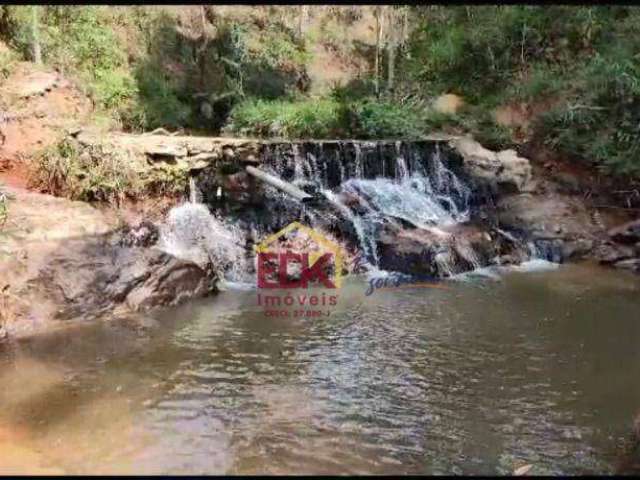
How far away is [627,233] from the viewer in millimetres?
10500

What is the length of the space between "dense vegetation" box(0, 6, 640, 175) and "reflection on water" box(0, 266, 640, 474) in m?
6.38

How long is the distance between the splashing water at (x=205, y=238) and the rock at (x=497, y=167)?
4.92m

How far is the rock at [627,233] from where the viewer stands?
10406 mm

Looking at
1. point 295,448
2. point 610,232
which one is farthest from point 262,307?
point 610,232

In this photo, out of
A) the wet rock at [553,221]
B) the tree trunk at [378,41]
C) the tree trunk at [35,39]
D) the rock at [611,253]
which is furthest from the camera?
the tree trunk at [378,41]

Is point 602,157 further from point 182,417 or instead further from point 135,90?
point 182,417

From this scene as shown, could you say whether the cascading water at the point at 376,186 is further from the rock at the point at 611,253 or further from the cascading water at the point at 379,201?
the rock at the point at 611,253

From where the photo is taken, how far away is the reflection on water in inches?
162

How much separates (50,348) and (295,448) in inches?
119

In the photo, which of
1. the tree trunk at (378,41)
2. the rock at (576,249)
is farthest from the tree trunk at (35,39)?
the rock at (576,249)

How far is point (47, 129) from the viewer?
995 cm

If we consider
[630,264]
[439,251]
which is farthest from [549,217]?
[439,251]

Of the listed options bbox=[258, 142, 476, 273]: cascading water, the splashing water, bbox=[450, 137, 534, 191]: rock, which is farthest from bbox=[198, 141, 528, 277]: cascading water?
the splashing water

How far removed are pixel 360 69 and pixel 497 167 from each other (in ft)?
23.8
